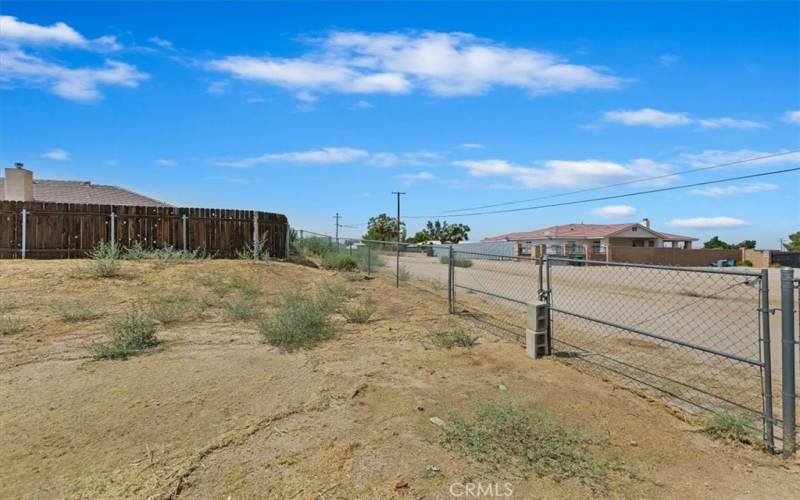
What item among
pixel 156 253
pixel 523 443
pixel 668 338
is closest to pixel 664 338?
pixel 668 338

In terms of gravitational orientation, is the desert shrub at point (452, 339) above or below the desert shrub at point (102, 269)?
below

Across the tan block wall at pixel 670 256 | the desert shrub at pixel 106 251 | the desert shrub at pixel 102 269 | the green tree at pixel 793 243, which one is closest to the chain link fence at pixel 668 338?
the desert shrub at pixel 102 269

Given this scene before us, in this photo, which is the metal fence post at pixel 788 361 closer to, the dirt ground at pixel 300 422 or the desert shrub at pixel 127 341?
the dirt ground at pixel 300 422

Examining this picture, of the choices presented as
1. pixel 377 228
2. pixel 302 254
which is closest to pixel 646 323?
pixel 302 254

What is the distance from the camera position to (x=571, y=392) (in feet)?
15.5

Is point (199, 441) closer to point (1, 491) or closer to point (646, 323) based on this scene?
point (1, 491)

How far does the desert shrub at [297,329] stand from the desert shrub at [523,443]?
121 inches

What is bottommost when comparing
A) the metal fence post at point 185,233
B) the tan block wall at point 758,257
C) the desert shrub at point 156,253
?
the tan block wall at point 758,257

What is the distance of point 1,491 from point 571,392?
4559 millimetres

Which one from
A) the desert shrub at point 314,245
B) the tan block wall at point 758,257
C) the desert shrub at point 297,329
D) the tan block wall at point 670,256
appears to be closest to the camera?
the desert shrub at point 297,329

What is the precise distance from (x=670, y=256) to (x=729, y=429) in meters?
43.3

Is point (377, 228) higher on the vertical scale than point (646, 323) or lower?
higher

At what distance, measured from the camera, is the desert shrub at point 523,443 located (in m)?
3.14

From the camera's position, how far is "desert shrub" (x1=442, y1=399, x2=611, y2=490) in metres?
3.14
